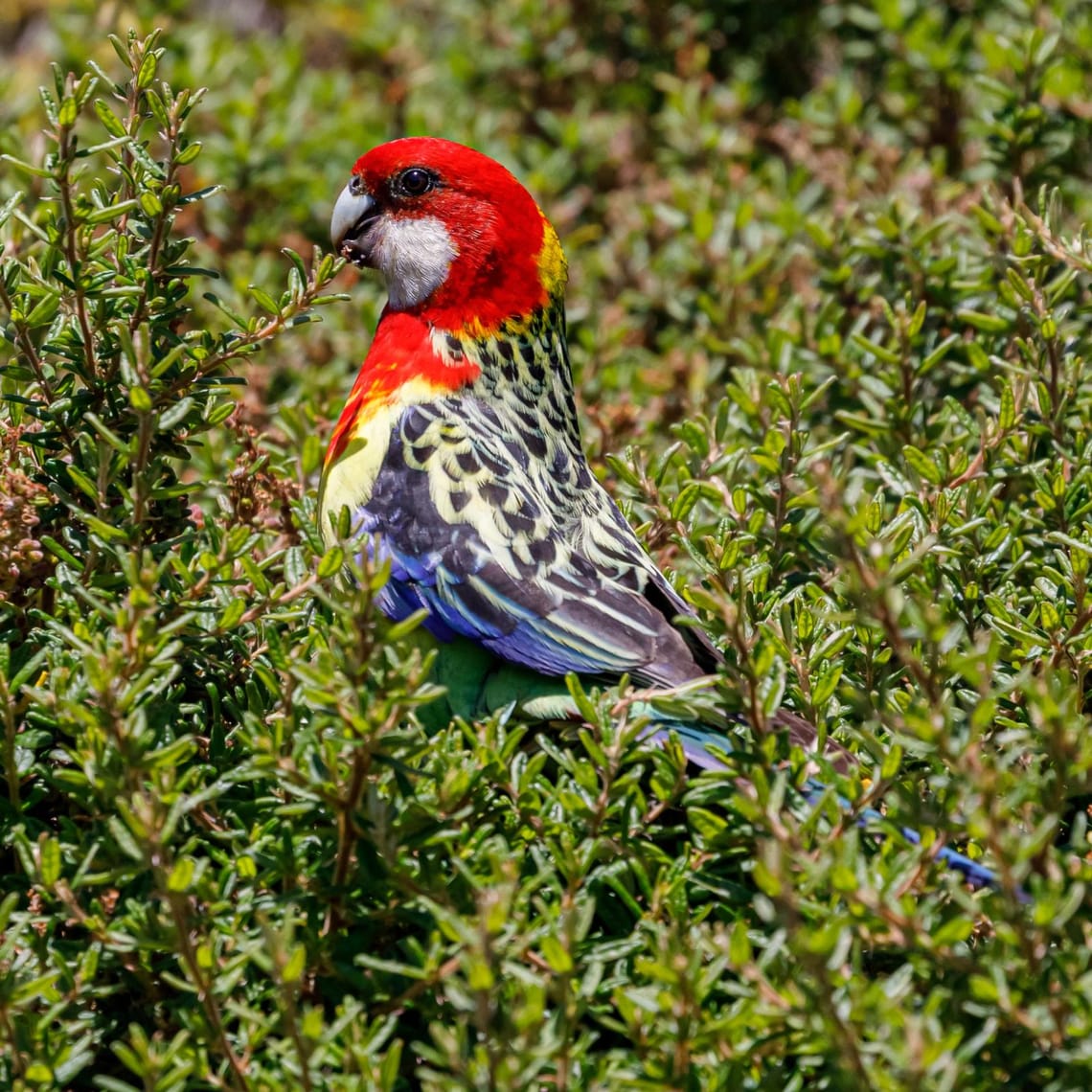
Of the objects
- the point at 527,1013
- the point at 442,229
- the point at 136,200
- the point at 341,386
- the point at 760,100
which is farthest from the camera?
the point at 760,100

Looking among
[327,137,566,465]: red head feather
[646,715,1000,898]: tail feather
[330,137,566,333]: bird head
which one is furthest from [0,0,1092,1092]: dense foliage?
[330,137,566,333]: bird head

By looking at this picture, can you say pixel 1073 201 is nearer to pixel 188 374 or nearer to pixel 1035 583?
pixel 1035 583

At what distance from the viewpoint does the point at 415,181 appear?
3.48 meters

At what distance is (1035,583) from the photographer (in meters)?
2.76

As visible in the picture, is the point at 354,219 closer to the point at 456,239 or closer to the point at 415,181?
the point at 415,181

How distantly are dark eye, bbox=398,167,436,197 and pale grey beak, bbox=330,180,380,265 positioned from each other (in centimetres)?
11

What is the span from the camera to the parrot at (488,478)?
2697 millimetres

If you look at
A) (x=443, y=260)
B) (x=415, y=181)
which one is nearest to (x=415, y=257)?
(x=443, y=260)

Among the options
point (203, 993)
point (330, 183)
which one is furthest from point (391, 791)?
point (330, 183)

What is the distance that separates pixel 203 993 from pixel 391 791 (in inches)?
16.2

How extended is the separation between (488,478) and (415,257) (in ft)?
2.52

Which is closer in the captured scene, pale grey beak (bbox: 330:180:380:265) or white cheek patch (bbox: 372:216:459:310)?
white cheek patch (bbox: 372:216:459:310)

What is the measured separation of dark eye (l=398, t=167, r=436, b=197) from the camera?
3457 millimetres

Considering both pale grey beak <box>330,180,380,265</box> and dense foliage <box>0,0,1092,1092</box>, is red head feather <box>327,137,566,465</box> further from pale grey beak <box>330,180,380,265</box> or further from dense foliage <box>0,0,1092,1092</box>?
dense foliage <box>0,0,1092,1092</box>
